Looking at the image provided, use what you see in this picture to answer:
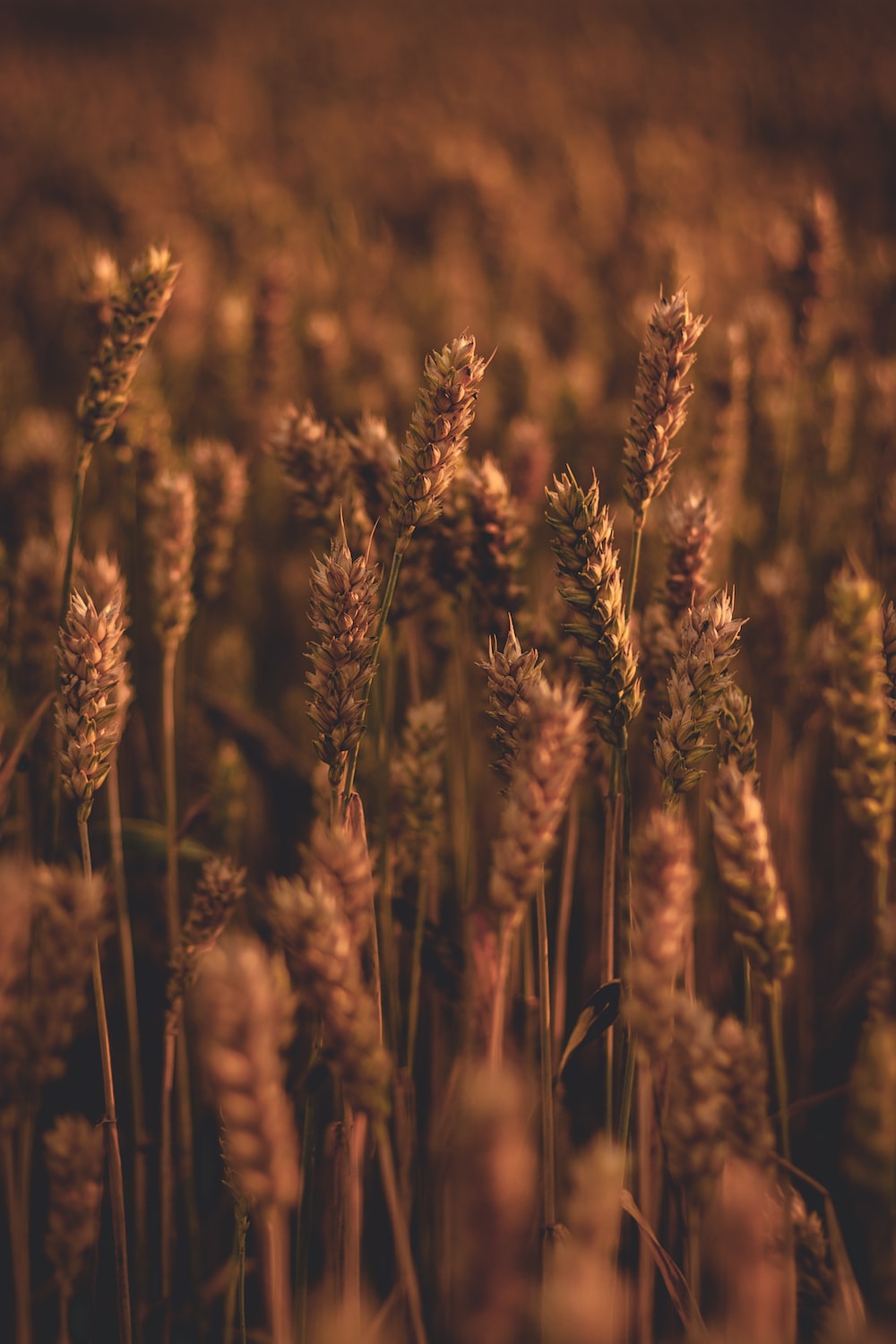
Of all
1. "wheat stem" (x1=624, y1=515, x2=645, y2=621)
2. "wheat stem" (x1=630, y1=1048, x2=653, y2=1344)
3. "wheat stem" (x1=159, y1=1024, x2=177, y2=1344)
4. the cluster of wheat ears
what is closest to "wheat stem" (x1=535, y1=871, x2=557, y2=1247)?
the cluster of wheat ears

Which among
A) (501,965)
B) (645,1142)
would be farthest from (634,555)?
(645,1142)

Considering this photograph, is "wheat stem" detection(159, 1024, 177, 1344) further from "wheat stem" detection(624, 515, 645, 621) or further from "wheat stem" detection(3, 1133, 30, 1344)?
"wheat stem" detection(624, 515, 645, 621)

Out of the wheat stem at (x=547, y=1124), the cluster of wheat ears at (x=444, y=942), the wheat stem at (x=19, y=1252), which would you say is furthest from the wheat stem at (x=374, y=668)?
the wheat stem at (x=19, y=1252)

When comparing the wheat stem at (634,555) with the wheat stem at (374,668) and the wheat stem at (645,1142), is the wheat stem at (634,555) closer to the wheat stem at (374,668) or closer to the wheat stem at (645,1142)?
the wheat stem at (374,668)

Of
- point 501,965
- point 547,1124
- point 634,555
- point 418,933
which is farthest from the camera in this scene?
point 418,933

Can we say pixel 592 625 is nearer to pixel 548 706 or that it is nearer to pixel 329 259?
pixel 548 706

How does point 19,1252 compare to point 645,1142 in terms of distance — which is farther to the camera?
point 645,1142

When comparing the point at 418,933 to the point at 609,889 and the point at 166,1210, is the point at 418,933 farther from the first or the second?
the point at 166,1210

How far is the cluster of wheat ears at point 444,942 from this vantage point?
0.58 m

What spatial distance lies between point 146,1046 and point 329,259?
86.8 inches

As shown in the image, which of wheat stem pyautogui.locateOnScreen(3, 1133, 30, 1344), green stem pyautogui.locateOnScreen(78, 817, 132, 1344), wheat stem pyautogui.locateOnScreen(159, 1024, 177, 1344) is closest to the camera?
wheat stem pyautogui.locateOnScreen(3, 1133, 30, 1344)

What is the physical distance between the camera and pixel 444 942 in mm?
1056

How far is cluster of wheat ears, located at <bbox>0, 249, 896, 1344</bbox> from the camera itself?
58 cm

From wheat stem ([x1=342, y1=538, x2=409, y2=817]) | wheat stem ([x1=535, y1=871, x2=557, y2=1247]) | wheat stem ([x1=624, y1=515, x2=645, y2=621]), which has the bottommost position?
wheat stem ([x1=535, y1=871, x2=557, y2=1247])
